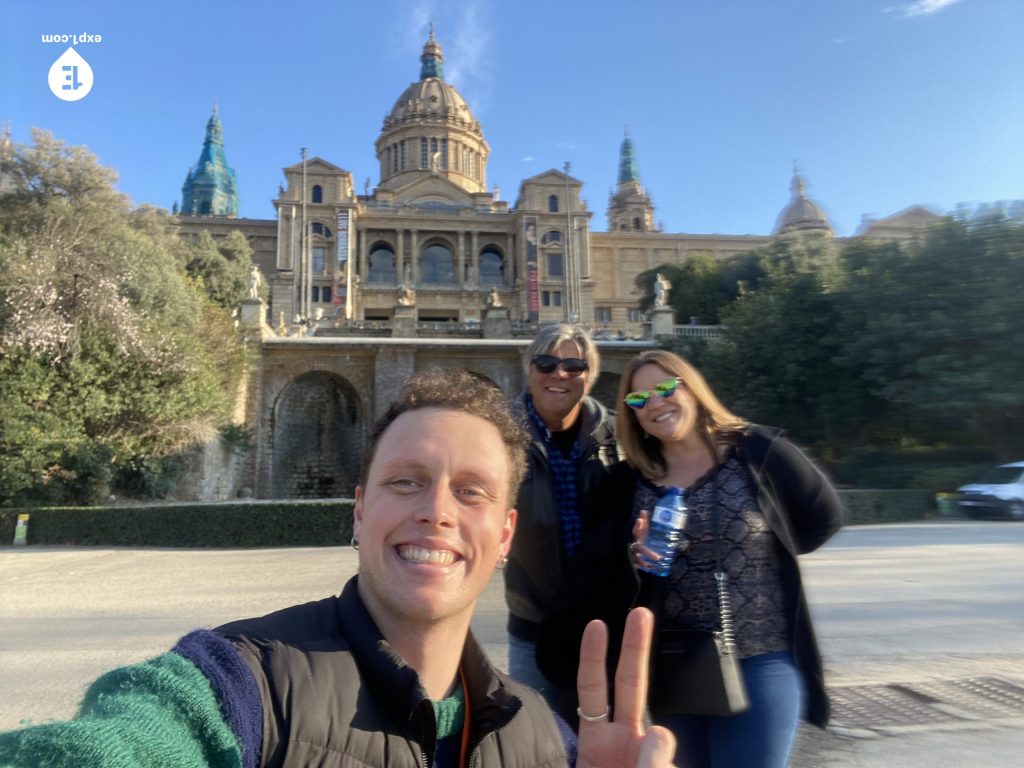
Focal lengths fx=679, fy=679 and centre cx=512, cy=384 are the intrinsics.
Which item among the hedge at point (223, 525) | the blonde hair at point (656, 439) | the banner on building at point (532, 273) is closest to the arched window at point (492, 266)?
the banner on building at point (532, 273)

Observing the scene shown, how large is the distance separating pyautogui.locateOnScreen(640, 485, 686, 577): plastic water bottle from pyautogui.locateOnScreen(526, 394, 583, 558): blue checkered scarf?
1.16 ft

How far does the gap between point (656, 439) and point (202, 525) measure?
1449 cm

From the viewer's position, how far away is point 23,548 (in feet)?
47.6

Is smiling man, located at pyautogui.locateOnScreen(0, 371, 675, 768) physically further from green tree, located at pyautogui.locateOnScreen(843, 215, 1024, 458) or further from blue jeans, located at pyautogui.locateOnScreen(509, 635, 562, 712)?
green tree, located at pyautogui.locateOnScreen(843, 215, 1024, 458)

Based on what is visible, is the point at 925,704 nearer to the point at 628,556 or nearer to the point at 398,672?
the point at 628,556

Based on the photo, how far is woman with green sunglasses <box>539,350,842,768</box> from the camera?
2014mm

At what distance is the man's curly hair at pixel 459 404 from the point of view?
149cm

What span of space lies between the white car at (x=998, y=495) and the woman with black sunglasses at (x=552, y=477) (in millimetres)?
16462

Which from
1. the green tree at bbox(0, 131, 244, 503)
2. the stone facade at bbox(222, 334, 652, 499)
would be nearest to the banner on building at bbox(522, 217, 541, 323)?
the stone facade at bbox(222, 334, 652, 499)

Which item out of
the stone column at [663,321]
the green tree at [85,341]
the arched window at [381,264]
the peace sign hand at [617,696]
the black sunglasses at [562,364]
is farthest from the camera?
the arched window at [381,264]

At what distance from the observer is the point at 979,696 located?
3785mm

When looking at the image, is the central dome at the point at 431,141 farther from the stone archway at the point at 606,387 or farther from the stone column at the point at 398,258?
the stone archway at the point at 606,387

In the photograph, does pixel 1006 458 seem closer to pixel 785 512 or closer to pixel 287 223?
pixel 785 512

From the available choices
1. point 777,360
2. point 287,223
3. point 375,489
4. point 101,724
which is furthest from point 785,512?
point 287,223
